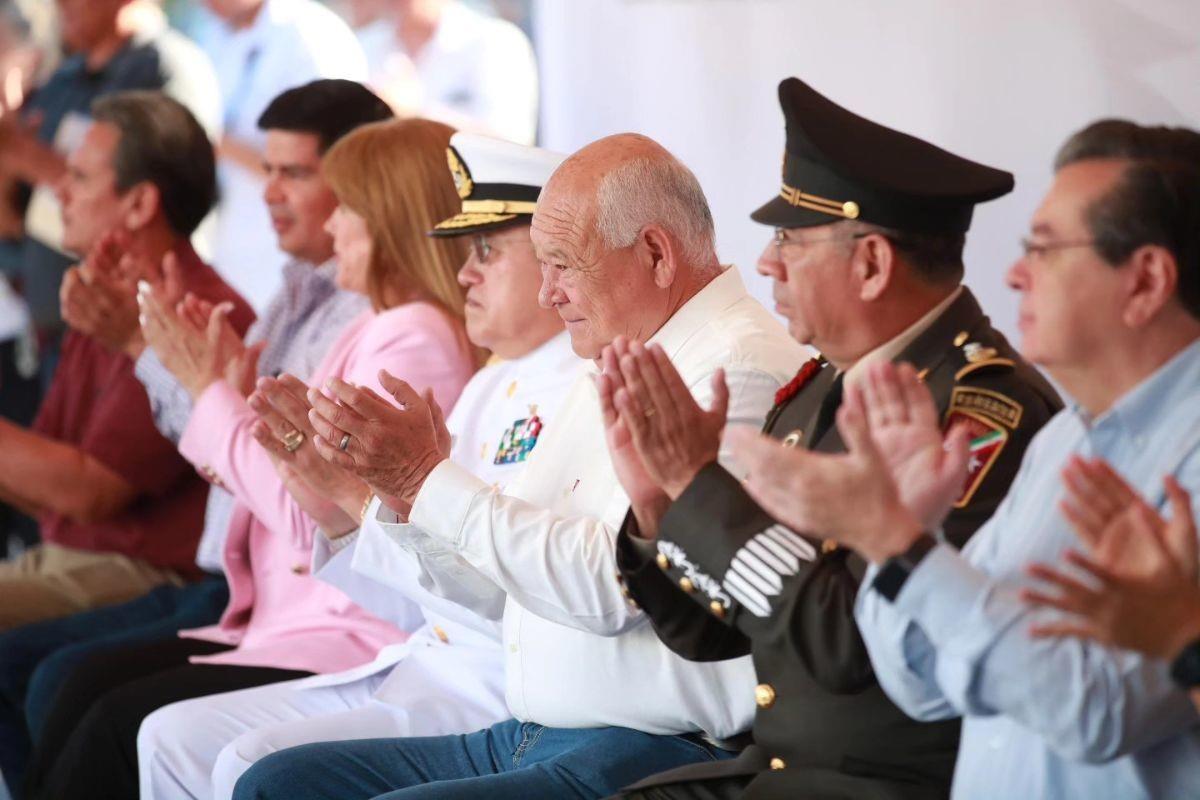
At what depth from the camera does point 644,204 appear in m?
2.44

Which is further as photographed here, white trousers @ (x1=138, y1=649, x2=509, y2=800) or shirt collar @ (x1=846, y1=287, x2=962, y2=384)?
white trousers @ (x1=138, y1=649, x2=509, y2=800)

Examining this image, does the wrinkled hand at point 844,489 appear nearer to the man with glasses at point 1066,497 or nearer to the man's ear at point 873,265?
the man with glasses at point 1066,497

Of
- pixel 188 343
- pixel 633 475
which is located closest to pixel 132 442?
pixel 188 343

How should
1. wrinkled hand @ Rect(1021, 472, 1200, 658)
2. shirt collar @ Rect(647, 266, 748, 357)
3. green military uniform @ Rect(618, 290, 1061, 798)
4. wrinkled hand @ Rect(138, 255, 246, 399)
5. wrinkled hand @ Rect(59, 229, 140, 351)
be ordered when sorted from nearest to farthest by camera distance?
1. wrinkled hand @ Rect(1021, 472, 1200, 658)
2. green military uniform @ Rect(618, 290, 1061, 798)
3. shirt collar @ Rect(647, 266, 748, 357)
4. wrinkled hand @ Rect(138, 255, 246, 399)
5. wrinkled hand @ Rect(59, 229, 140, 351)

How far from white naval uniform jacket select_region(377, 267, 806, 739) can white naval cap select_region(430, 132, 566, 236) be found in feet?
1.44

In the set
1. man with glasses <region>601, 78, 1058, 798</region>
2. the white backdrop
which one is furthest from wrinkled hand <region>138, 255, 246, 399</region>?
man with glasses <region>601, 78, 1058, 798</region>

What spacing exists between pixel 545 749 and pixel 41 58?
14.5ft

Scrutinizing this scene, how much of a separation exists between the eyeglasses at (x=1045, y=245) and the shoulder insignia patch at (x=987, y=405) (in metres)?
0.27

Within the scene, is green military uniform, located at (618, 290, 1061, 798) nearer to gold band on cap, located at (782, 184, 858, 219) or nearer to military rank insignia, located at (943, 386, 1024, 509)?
military rank insignia, located at (943, 386, 1024, 509)

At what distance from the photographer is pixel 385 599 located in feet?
10.2

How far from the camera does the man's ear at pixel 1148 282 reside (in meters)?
1.58

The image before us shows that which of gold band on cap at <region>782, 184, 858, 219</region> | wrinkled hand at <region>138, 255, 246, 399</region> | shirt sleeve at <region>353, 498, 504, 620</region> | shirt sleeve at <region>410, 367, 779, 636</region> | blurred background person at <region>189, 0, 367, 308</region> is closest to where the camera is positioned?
gold band on cap at <region>782, 184, 858, 219</region>

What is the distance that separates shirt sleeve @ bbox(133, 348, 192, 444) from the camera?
11.8 feet

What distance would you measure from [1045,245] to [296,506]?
1.88 metres
